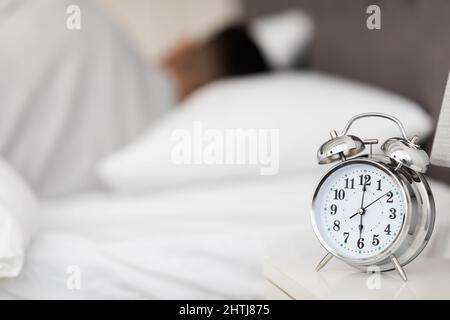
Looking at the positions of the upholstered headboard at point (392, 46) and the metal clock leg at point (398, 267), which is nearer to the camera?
the metal clock leg at point (398, 267)

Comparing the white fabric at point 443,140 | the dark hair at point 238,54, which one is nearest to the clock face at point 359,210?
the white fabric at point 443,140

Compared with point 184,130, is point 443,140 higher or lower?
lower

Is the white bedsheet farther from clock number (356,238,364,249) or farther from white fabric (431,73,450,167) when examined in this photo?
white fabric (431,73,450,167)

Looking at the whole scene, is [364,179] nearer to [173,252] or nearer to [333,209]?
[333,209]

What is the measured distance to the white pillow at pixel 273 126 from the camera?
1492 millimetres

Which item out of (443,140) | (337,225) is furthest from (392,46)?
(337,225)

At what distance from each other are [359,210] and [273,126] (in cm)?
56

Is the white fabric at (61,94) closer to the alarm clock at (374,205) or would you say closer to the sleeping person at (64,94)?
the sleeping person at (64,94)

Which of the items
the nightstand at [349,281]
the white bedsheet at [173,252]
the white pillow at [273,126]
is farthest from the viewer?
the white pillow at [273,126]

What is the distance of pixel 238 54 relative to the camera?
210 cm

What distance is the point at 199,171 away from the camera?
1531mm

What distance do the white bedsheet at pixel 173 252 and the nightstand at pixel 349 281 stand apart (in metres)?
0.06

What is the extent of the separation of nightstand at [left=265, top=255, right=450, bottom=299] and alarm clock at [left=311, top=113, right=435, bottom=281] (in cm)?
3
